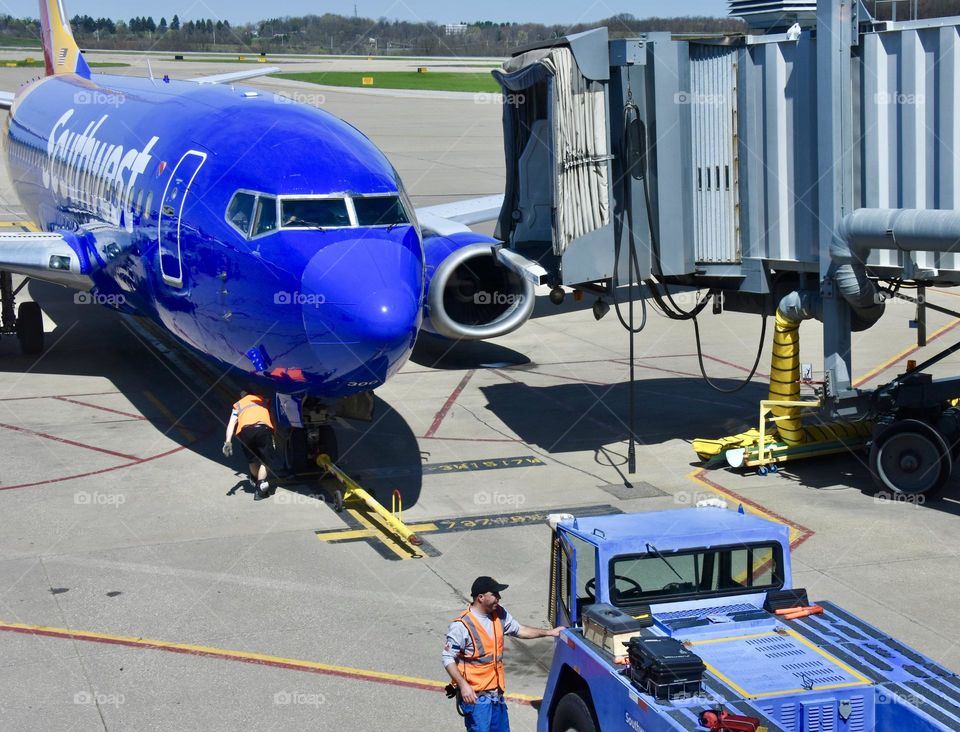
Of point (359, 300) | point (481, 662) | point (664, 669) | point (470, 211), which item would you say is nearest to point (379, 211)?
point (359, 300)

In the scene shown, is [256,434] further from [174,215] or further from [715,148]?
[715,148]

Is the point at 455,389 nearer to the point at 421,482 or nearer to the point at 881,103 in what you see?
the point at 421,482

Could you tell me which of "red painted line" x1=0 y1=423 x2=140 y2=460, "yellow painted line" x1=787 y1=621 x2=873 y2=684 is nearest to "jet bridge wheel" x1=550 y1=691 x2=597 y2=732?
"yellow painted line" x1=787 y1=621 x2=873 y2=684

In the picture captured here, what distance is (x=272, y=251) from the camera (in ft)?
49.4

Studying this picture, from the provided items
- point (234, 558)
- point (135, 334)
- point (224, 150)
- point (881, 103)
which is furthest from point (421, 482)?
point (135, 334)

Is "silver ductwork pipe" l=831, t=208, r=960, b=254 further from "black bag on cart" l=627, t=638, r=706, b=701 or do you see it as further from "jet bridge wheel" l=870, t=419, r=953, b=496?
"black bag on cart" l=627, t=638, r=706, b=701

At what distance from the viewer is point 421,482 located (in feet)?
57.4

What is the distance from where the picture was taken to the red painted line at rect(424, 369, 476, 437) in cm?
2038

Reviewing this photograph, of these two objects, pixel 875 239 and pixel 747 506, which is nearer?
pixel 875 239

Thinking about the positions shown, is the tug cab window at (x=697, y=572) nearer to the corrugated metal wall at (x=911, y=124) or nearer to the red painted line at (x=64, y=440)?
the corrugated metal wall at (x=911, y=124)

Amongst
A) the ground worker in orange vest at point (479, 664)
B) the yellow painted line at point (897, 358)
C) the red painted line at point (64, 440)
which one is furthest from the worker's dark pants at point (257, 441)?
the yellow painted line at point (897, 358)

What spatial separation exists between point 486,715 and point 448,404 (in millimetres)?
13147

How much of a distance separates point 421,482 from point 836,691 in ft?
33.4

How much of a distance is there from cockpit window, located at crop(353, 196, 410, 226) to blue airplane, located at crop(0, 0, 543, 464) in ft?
0.08
